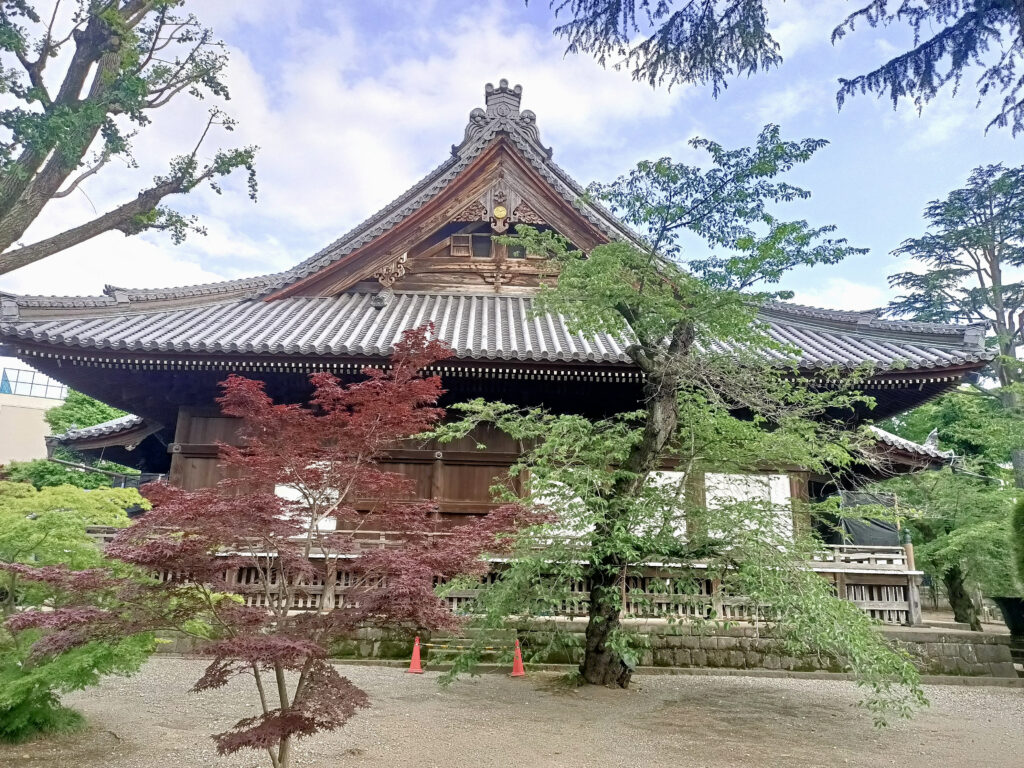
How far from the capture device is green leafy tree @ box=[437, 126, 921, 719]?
6203 millimetres

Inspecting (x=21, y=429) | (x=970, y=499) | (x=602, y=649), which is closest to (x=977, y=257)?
Result: (x=970, y=499)

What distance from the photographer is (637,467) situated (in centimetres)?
700

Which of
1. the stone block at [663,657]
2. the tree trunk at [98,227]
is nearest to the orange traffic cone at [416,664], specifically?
the stone block at [663,657]

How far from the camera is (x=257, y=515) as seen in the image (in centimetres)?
386

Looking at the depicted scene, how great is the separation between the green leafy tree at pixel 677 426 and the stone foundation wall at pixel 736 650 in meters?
1.71

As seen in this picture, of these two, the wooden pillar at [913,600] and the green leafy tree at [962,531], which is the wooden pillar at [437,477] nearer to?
the wooden pillar at [913,600]

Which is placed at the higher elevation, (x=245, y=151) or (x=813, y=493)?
(x=245, y=151)

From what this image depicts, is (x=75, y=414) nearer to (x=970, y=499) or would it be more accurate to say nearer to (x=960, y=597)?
(x=960, y=597)

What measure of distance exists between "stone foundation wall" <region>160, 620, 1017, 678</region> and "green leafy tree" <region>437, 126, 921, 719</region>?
1.71 meters

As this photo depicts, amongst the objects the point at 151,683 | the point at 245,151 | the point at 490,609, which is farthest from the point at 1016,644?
the point at 245,151

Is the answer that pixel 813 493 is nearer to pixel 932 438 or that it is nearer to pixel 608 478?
pixel 932 438

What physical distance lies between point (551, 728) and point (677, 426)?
329cm

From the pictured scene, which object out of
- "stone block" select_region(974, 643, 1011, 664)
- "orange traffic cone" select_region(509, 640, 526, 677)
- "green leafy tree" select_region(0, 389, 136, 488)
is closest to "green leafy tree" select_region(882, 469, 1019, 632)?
"stone block" select_region(974, 643, 1011, 664)

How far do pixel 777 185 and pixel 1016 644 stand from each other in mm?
7770
